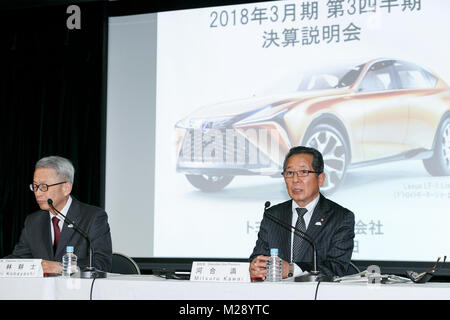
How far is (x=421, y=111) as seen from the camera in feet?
13.3

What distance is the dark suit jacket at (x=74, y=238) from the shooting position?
131 inches

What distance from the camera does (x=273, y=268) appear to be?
8.43 feet

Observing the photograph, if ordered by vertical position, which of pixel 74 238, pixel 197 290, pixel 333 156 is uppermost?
pixel 333 156

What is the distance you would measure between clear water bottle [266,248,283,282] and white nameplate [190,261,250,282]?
0.18m

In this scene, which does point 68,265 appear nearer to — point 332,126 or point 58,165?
point 58,165

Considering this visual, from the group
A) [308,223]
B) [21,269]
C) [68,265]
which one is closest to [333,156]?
[308,223]

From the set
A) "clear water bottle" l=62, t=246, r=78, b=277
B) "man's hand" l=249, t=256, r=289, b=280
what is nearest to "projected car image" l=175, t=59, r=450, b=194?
"man's hand" l=249, t=256, r=289, b=280

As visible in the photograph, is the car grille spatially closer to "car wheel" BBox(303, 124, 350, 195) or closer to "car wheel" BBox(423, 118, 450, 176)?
"car wheel" BBox(303, 124, 350, 195)

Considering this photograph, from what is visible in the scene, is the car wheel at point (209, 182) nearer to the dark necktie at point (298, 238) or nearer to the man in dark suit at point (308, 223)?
the man in dark suit at point (308, 223)

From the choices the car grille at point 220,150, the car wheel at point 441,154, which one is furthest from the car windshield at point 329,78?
the car wheel at point 441,154

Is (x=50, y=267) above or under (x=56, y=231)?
under

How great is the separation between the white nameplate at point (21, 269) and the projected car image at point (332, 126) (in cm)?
198

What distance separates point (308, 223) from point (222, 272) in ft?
3.11

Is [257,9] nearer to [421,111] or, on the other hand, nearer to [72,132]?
[421,111]
